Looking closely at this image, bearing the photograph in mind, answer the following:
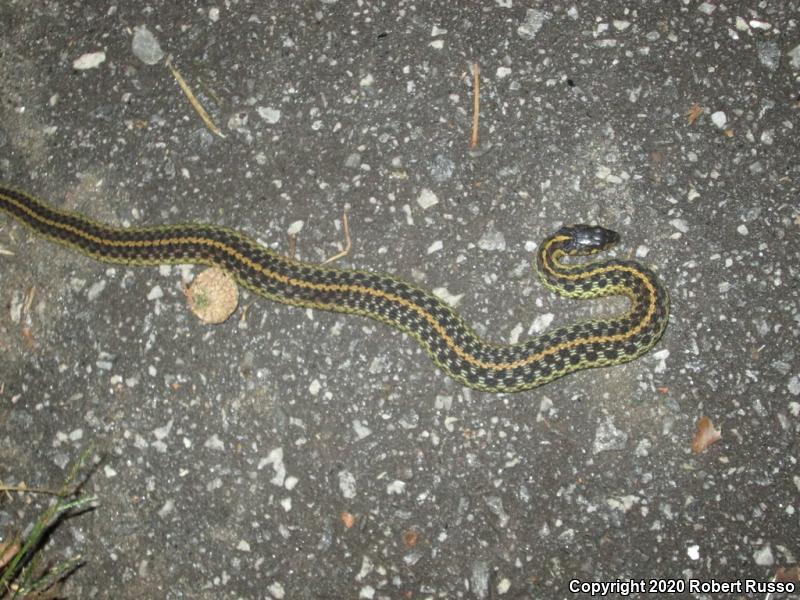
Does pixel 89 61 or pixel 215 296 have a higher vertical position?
pixel 89 61

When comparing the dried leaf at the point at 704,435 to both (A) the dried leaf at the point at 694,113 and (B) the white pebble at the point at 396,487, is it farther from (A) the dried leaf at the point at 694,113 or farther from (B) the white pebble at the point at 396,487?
(A) the dried leaf at the point at 694,113

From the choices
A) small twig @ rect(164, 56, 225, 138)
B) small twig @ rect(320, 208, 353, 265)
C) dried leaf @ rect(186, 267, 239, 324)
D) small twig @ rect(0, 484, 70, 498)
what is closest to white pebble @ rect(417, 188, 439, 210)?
small twig @ rect(320, 208, 353, 265)

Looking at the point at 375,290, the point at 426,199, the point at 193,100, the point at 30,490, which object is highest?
the point at 193,100

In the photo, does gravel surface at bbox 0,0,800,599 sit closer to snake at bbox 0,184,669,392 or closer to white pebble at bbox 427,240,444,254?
white pebble at bbox 427,240,444,254

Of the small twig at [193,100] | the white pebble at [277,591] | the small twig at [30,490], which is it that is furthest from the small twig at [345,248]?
the small twig at [30,490]

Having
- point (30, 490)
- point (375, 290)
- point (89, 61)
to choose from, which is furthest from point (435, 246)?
point (30, 490)

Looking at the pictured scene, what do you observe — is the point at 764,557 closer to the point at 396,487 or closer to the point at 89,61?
the point at 396,487

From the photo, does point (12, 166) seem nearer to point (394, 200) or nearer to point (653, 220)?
point (394, 200)
